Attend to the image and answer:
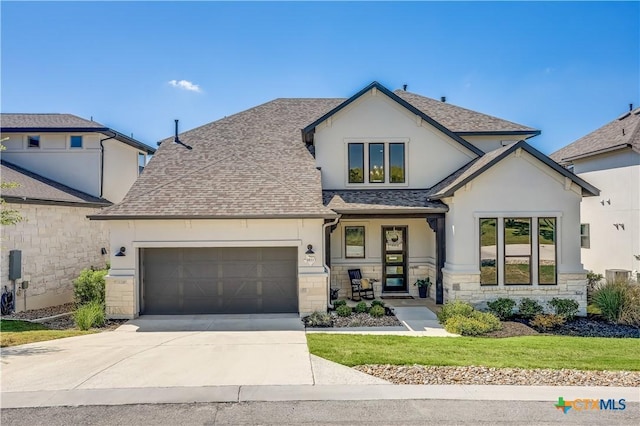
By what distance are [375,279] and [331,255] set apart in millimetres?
1927

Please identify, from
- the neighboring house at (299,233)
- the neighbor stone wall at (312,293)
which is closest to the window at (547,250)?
the neighboring house at (299,233)

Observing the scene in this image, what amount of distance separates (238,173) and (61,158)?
10.2 meters

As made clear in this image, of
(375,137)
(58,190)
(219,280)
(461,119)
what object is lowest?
(219,280)

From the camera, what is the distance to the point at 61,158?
18.1 metres

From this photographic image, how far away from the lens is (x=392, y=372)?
7195 millimetres

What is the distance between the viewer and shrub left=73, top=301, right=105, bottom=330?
1065 centimetres

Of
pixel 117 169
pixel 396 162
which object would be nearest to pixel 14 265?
pixel 117 169

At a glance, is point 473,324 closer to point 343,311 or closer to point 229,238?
point 343,311

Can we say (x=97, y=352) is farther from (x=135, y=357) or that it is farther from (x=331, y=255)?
(x=331, y=255)

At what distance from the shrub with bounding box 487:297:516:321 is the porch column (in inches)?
68.4

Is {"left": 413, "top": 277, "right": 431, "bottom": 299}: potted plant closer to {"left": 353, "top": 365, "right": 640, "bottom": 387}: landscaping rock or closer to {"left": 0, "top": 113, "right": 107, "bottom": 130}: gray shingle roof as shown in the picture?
{"left": 353, "top": 365, "right": 640, "bottom": 387}: landscaping rock

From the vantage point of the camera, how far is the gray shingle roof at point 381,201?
13031mm

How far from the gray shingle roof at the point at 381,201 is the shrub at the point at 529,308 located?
12.5 ft

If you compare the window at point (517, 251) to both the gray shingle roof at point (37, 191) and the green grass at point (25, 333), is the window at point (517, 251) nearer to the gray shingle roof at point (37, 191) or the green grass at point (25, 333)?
the green grass at point (25, 333)
